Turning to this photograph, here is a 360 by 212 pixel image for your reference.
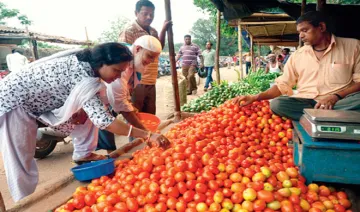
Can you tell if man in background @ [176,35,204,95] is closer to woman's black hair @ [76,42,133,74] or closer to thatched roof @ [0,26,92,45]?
thatched roof @ [0,26,92,45]

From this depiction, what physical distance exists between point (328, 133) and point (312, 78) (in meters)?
1.34

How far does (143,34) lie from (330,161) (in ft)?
9.31

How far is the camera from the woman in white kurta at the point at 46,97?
2064 mm

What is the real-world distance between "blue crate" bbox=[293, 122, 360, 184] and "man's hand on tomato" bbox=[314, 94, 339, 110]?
2.63 feet

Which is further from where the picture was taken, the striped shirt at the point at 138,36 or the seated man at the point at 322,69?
the striped shirt at the point at 138,36

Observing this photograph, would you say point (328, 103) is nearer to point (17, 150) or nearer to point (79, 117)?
point (79, 117)

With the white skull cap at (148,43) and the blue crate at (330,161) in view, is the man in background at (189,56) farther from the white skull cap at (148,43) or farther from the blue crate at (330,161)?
the blue crate at (330,161)

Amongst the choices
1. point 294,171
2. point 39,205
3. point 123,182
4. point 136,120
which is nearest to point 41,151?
point 136,120

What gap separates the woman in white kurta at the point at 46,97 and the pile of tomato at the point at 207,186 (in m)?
0.34

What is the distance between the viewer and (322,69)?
286cm

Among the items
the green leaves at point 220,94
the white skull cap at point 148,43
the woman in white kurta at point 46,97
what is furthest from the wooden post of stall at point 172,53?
the woman in white kurta at point 46,97

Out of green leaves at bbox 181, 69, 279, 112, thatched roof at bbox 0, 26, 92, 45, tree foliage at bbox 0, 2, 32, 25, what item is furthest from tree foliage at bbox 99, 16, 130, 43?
green leaves at bbox 181, 69, 279, 112

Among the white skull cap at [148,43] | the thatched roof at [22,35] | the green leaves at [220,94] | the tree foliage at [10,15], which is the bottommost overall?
the green leaves at [220,94]

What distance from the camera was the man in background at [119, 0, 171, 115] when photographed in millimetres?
3617
